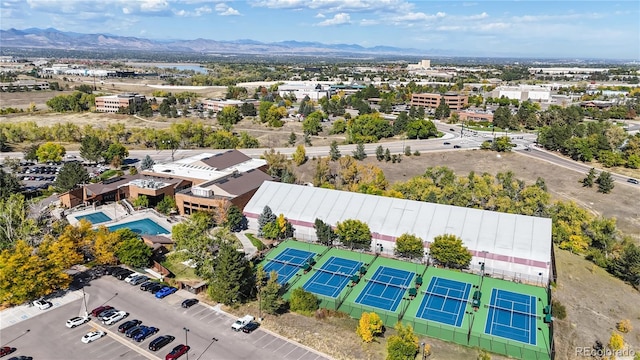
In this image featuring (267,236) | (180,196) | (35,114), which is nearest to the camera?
(267,236)

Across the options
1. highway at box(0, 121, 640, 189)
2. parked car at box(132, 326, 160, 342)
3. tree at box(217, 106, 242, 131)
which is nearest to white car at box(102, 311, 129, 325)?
parked car at box(132, 326, 160, 342)

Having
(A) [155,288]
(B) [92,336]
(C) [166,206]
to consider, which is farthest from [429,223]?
(C) [166,206]

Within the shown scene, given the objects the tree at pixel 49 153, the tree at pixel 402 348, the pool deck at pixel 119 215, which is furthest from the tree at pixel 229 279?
the tree at pixel 49 153

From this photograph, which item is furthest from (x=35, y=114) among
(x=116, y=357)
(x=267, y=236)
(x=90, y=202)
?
(x=116, y=357)

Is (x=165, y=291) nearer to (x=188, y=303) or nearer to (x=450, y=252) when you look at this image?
(x=188, y=303)

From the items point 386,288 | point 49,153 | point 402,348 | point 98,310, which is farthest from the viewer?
point 49,153

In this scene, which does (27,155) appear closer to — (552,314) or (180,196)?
(180,196)
